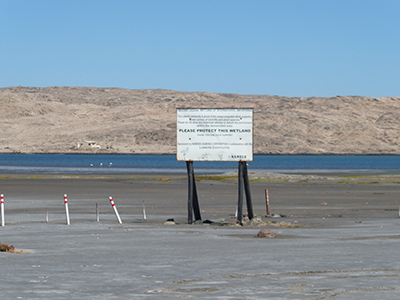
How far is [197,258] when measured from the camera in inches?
602

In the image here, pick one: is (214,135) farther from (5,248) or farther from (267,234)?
(5,248)

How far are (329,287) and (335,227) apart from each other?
12.0 m

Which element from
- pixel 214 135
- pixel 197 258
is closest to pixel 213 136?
pixel 214 135

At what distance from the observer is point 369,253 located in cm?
1586

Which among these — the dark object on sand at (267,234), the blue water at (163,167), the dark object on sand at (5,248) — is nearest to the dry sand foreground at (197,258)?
the dark object on sand at (267,234)

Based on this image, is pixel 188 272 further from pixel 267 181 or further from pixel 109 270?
pixel 267 181

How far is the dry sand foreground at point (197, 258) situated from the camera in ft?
37.5

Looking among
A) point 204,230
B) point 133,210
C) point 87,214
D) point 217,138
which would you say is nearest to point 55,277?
point 204,230

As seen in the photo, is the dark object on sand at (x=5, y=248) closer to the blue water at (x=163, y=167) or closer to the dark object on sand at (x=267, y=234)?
the dark object on sand at (x=267, y=234)

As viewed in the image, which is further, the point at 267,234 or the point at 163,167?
the point at 163,167

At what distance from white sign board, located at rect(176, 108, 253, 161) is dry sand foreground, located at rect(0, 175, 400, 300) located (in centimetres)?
253

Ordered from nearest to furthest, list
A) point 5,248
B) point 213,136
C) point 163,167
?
point 5,248
point 213,136
point 163,167

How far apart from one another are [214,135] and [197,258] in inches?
468

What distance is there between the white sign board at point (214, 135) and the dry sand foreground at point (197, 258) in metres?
2.53
